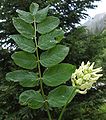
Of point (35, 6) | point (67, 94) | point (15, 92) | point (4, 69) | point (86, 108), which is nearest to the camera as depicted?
point (67, 94)

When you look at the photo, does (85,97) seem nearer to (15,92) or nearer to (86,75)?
(15,92)

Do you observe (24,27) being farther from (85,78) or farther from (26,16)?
(85,78)

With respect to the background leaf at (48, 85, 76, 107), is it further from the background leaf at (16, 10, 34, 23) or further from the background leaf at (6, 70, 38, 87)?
the background leaf at (16, 10, 34, 23)

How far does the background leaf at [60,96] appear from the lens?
99 centimetres

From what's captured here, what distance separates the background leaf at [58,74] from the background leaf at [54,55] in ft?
0.04

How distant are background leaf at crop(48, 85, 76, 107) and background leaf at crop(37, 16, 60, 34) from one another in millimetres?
170

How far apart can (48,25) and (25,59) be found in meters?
0.12

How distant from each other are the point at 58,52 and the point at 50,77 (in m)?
0.07

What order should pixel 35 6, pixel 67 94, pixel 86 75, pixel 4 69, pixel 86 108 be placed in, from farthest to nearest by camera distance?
1. pixel 86 108
2. pixel 4 69
3. pixel 35 6
4. pixel 67 94
5. pixel 86 75

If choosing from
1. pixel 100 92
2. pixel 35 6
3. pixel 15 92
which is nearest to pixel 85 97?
pixel 100 92

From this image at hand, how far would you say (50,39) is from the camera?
1.06m

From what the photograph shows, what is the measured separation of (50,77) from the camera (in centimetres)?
102

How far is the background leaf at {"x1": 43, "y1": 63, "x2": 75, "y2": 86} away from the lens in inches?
39.0

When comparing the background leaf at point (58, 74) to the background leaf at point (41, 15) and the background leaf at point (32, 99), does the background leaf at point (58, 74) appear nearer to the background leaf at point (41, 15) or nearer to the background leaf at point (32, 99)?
the background leaf at point (32, 99)
